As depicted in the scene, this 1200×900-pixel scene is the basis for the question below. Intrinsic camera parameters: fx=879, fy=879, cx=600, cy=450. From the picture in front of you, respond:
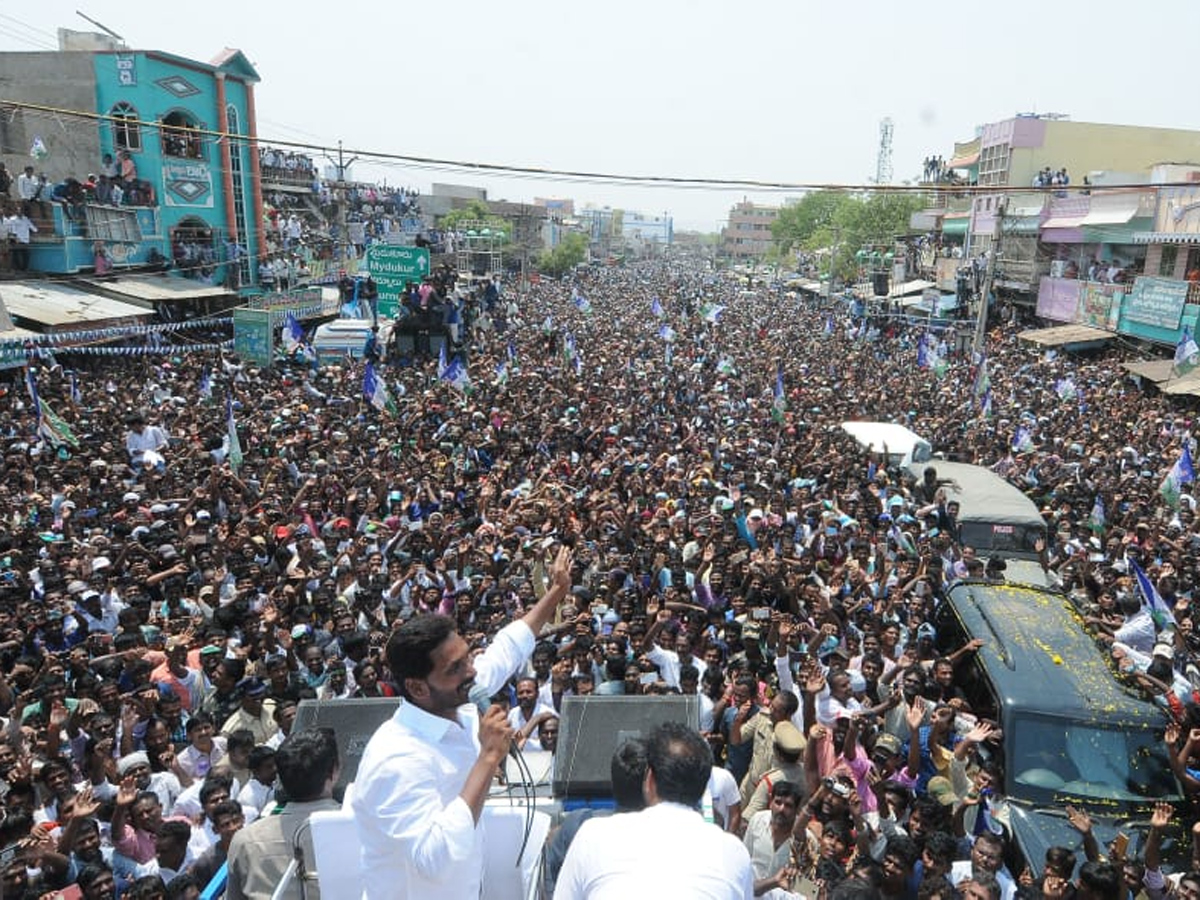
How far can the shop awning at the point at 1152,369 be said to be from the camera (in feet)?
64.6

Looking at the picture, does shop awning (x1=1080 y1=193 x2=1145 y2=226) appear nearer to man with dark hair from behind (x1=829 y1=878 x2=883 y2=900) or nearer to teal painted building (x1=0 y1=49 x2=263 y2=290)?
teal painted building (x1=0 y1=49 x2=263 y2=290)

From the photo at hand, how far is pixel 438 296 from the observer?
22109 mm

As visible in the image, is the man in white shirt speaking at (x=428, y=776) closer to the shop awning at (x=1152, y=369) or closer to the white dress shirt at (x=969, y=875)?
the white dress shirt at (x=969, y=875)

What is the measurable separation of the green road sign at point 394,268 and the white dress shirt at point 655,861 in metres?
18.1

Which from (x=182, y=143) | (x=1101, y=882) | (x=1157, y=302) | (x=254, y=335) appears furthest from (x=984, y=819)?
(x=182, y=143)

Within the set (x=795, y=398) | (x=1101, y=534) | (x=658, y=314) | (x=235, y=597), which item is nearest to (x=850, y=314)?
(x=658, y=314)

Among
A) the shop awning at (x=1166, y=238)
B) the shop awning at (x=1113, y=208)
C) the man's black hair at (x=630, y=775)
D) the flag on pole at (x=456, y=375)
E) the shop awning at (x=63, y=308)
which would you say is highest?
the shop awning at (x=1113, y=208)

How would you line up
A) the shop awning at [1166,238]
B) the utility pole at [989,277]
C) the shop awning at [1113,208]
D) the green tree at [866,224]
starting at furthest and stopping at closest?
the green tree at [866,224], the shop awning at [1113,208], the shop awning at [1166,238], the utility pole at [989,277]

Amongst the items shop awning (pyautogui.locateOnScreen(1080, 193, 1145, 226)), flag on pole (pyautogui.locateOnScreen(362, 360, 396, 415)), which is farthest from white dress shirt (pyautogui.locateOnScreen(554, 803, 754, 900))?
shop awning (pyautogui.locateOnScreen(1080, 193, 1145, 226))

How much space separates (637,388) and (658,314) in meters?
16.1

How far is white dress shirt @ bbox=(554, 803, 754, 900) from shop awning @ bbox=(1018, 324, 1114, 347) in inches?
1095

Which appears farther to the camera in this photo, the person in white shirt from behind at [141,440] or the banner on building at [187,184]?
the banner on building at [187,184]

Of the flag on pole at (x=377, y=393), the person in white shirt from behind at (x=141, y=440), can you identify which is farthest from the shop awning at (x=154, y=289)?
the person in white shirt from behind at (x=141, y=440)

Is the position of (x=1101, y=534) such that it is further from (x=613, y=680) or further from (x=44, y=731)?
(x=44, y=731)
